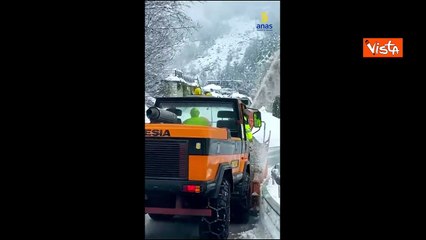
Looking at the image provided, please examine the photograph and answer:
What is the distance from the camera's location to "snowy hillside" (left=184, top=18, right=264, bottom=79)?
4391 millimetres

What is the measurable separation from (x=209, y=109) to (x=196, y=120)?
0.17m

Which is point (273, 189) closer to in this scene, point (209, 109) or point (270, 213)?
point (270, 213)

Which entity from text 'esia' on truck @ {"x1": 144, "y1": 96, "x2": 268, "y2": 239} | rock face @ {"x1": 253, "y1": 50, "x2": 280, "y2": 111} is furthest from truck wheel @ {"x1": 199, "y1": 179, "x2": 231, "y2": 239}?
rock face @ {"x1": 253, "y1": 50, "x2": 280, "y2": 111}

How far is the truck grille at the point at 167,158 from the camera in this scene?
4.24 metres

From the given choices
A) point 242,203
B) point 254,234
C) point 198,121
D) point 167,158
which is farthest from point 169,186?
point 254,234

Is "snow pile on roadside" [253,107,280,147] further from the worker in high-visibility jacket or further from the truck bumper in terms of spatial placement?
the truck bumper

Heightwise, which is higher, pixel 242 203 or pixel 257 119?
pixel 257 119

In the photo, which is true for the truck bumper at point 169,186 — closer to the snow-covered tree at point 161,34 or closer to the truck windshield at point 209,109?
the truck windshield at point 209,109
